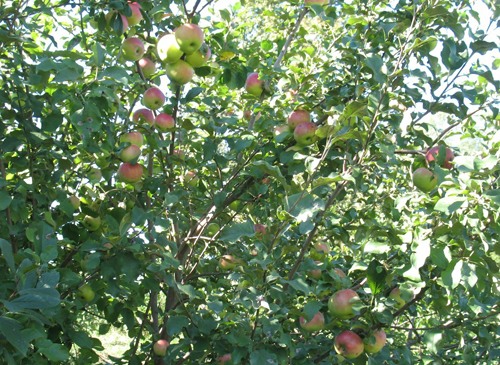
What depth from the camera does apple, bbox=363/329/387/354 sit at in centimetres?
173

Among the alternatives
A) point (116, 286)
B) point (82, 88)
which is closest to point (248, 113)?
point (82, 88)

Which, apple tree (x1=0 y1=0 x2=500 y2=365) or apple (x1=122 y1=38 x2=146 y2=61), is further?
apple (x1=122 y1=38 x2=146 y2=61)

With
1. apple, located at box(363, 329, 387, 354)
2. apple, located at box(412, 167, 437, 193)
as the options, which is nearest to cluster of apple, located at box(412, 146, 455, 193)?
apple, located at box(412, 167, 437, 193)

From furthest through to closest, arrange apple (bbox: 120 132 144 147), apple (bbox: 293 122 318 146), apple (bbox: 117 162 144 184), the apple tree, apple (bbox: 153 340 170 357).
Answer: apple (bbox: 120 132 144 147)
apple (bbox: 117 162 144 184)
apple (bbox: 153 340 170 357)
apple (bbox: 293 122 318 146)
the apple tree

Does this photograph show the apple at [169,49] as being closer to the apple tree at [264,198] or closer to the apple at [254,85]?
the apple tree at [264,198]

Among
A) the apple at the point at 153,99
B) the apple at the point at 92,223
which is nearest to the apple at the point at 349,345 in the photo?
the apple at the point at 92,223

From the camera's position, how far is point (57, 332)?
182 cm

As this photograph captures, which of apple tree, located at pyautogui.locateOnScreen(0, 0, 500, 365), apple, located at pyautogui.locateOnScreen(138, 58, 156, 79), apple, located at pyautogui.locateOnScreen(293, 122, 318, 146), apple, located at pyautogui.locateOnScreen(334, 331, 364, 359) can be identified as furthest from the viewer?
apple, located at pyautogui.locateOnScreen(138, 58, 156, 79)

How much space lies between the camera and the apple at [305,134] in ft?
5.94

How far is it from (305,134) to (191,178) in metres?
0.78

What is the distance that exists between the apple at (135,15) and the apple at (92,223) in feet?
2.91

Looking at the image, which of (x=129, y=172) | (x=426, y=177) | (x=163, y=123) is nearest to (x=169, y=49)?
(x=163, y=123)

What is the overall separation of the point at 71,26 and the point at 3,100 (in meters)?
1.09

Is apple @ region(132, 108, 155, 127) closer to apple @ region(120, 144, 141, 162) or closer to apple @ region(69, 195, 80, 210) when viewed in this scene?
apple @ region(120, 144, 141, 162)
